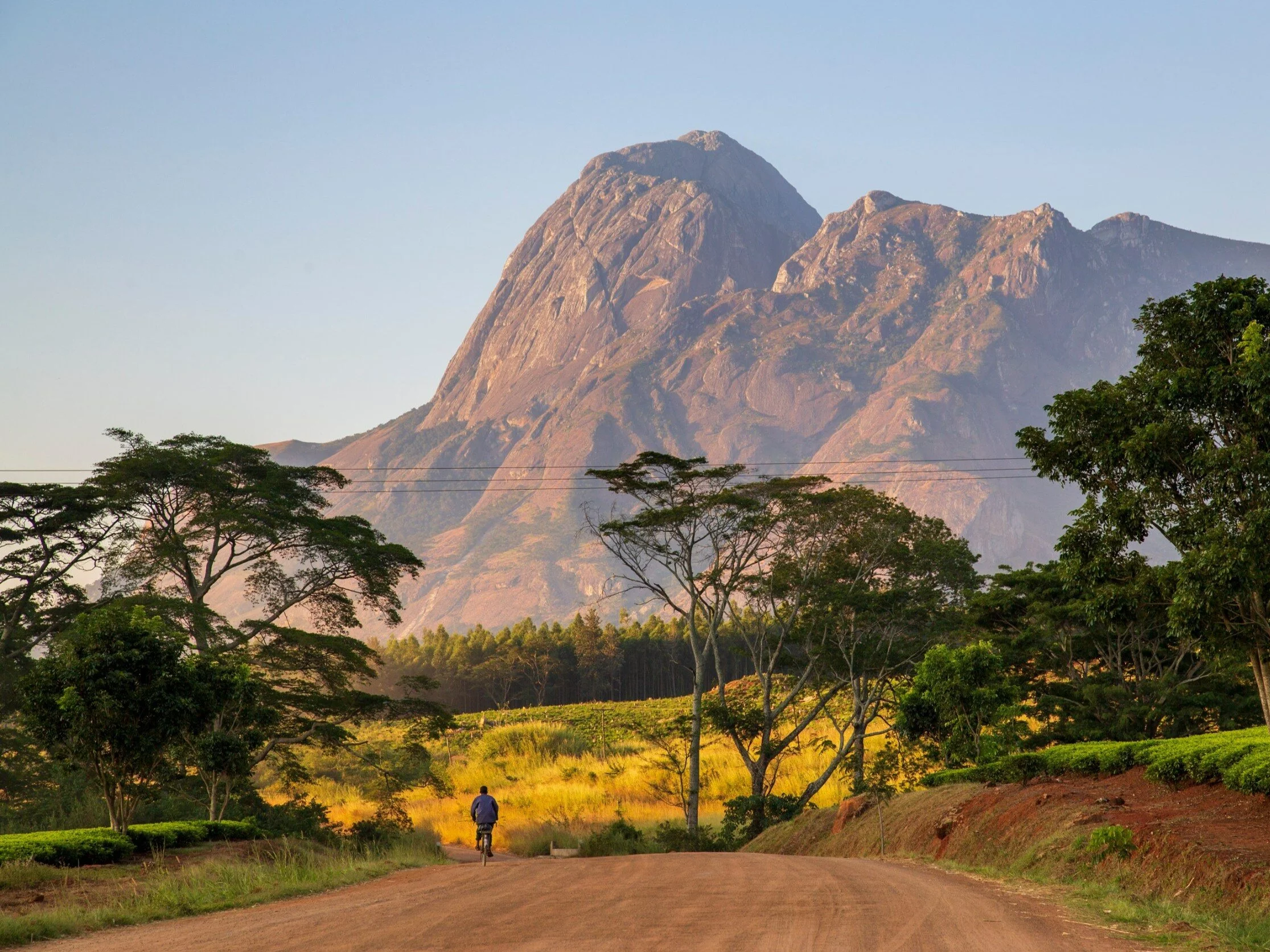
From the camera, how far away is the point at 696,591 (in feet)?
133

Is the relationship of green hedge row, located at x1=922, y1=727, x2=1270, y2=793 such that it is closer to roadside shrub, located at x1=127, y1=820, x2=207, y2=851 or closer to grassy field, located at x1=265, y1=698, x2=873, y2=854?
roadside shrub, located at x1=127, y1=820, x2=207, y2=851

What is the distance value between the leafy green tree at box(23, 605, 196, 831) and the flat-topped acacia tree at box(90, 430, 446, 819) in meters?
10.5

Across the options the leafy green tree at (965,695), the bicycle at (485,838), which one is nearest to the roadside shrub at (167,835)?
the bicycle at (485,838)

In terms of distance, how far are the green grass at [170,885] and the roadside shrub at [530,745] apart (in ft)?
135

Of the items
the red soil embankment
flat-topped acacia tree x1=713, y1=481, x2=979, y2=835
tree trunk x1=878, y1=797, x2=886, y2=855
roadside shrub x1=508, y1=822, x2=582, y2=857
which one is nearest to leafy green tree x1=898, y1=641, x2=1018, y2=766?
the red soil embankment

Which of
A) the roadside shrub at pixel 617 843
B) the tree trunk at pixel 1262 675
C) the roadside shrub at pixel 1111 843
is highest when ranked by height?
the tree trunk at pixel 1262 675

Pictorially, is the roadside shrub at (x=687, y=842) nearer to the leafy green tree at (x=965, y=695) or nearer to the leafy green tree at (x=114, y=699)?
the leafy green tree at (x=965, y=695)

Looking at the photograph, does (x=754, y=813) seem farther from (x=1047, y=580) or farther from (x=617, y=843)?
(x=1047, y=580)

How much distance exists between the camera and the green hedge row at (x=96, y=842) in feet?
53.8

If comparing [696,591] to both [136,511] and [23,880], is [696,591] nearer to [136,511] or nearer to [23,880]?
[136,511]

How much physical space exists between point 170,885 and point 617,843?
20.2 metres

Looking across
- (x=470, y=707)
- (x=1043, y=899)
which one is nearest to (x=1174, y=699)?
(x=1043, y=899)

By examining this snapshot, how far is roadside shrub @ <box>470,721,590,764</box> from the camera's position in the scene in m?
61.8

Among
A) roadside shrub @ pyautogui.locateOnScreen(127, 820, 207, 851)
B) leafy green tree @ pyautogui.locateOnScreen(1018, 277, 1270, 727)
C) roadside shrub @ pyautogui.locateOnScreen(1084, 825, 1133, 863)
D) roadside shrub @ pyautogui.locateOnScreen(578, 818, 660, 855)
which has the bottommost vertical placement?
roadside shrub @ pyautogui.locateOnScreen(578, 818, 660, 855)
